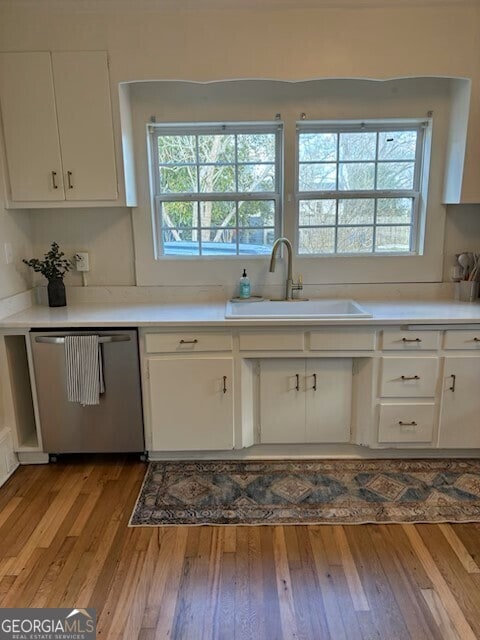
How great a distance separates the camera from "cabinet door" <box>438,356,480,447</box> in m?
2.44

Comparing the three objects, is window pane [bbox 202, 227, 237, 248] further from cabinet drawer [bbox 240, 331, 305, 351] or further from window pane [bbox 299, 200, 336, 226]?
cabinet drawer [bbox 240, 331, 305, 351]

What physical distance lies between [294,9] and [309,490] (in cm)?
260

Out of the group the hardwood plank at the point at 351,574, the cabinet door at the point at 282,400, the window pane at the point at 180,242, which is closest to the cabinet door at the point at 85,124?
the window pane at the point at 180,242

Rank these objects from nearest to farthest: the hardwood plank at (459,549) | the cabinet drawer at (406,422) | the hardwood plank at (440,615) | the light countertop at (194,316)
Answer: the hardwood plank at (440,615) < the hardwood plank at (459,549) < the light countertop at (194,316) < the cabinet drawer at (406,422)

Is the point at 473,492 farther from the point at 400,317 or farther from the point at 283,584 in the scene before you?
the point at 283,584

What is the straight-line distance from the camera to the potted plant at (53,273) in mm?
2789

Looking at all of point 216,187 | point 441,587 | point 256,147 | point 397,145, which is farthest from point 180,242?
point 441,587

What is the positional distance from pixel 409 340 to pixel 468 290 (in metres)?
0.72

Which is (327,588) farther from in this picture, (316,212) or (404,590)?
(316,212)

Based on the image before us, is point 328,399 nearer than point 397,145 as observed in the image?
Yes

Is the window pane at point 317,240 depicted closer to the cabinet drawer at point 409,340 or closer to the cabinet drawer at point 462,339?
the cabinet drawer at point 409,340

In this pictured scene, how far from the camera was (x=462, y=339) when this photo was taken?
7.91ft

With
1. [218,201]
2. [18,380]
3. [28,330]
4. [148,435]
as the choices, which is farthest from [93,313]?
[218,201]

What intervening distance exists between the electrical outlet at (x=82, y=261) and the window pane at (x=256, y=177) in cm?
113
